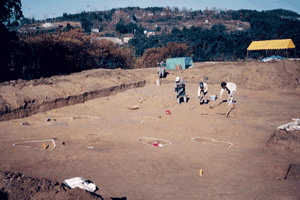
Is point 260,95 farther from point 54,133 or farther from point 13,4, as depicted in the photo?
point 13,4

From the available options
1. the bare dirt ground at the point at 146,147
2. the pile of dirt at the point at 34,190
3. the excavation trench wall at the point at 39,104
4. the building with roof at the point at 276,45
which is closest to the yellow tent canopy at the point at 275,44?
the building with roof at the point at 276,45

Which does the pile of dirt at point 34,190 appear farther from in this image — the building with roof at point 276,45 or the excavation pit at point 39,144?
the building with roof at point 276,45

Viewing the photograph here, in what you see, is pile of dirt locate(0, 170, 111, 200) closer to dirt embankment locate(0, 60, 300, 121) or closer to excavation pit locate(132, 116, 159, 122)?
excavation pit locate(132, 116, 159, 122)

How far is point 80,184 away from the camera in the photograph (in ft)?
13.6

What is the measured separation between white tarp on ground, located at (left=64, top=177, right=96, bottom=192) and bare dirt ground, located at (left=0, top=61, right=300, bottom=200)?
168 mm

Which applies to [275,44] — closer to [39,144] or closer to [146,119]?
[146,119]

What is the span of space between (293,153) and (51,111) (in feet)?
33.1

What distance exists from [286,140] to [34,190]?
19.8 ft

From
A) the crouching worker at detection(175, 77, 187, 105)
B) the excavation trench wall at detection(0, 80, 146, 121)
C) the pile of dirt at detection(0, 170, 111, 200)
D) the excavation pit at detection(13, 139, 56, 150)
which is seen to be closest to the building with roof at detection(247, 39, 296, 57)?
the crouching worker at detection(175, 77, 187, 105)

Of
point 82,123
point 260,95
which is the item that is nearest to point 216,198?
point 82,123

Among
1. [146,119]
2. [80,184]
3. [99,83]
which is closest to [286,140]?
[80,184]

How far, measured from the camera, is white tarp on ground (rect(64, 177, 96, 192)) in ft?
13.4

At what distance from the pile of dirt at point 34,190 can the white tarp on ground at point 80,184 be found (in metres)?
0.25

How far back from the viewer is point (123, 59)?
3100 cm
